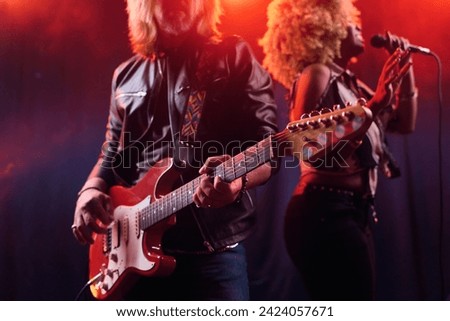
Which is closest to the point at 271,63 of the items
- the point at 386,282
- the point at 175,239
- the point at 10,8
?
the point at 175,239

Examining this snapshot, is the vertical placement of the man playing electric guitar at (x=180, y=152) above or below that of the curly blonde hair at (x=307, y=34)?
below

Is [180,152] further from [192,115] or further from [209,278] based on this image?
[209,278]

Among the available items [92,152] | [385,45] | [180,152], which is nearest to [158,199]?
[180,152]

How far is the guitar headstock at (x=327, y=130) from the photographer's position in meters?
1.29

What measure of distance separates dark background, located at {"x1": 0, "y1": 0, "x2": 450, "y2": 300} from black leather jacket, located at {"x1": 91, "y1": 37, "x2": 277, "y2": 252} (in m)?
0.07

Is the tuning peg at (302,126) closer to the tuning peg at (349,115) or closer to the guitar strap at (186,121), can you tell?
the tuning peg at (349,115)

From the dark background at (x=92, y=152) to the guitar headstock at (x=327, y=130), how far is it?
1.16 feet

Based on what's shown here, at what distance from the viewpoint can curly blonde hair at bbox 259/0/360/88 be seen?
171cm

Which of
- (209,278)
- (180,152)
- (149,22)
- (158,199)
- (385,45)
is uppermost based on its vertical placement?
(149,22)

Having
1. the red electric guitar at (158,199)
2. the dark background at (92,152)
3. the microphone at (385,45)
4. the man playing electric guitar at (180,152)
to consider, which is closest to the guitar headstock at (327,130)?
the red electric guitar at (158,199)

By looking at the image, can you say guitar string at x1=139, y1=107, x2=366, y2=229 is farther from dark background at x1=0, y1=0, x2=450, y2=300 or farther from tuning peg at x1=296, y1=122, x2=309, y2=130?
dark background at x1=0, y1=0, x2=450, y2=300

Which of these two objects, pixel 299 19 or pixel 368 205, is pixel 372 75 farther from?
pixel 368 205

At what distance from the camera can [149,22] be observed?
1.88 metres

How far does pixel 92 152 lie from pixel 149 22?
0.49m
